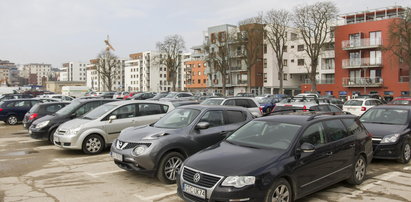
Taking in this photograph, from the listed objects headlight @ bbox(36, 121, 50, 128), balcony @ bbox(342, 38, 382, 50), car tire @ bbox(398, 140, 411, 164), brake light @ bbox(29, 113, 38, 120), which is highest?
balcony @ bbox(342, 38, 382, 50)

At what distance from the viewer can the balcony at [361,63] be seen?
46.6 m

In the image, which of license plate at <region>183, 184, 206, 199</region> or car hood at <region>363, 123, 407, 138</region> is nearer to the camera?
license plate at <region>183, 184, 206, 199</region>

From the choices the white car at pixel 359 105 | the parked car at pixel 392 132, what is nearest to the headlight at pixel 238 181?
the parked car at pixel 392 132

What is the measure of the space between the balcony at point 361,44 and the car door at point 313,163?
1808 inches

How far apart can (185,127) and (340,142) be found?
10.5ft

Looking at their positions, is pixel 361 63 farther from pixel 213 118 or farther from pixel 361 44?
pixel 213 118

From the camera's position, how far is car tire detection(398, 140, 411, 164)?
28.4 ft

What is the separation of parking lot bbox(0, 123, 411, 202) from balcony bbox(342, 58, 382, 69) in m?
42.7

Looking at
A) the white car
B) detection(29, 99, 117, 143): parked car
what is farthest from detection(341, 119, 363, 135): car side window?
the white car

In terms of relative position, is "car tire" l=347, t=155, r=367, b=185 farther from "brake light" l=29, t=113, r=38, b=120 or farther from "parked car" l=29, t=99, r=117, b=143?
"brake light" l=29, t=113, r=38, b=120

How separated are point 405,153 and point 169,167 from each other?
641cm

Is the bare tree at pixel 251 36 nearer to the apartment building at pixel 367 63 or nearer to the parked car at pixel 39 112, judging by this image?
the apartment building at pixel 367 63

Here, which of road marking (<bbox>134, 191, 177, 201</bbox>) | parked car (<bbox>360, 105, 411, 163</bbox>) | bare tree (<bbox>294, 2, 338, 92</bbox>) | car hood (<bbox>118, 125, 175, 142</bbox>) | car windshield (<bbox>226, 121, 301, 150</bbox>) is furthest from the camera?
bare tree (<bbox>294, 2, 338, 92</bbox>)

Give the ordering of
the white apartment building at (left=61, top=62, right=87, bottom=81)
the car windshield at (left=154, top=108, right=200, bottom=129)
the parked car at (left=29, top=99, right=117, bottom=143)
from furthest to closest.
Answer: the white apartment building at (left=61, top=62, right=87, bottom=81), the parked car at (left=29, top=99, right=117, bottom=143), the car windshield at (left=154, top=108, right=200, bottom=129)
